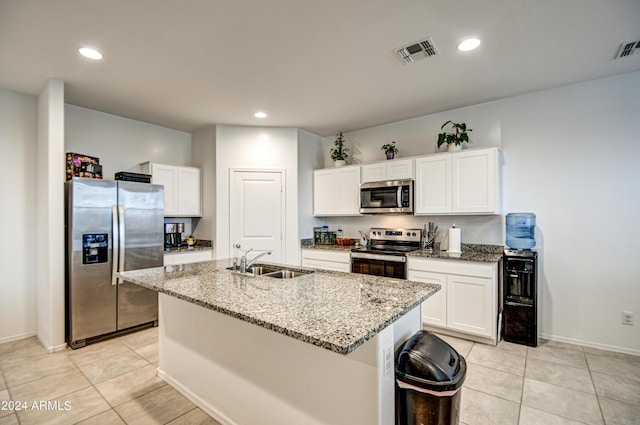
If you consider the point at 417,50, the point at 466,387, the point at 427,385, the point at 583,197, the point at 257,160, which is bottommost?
the point at 466,387

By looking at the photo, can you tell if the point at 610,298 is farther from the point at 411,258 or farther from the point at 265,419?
the point at 265,419

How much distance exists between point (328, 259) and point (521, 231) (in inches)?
95.7

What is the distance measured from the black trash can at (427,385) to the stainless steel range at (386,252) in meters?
2.17

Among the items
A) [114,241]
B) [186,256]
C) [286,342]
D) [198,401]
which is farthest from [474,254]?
[114,241]

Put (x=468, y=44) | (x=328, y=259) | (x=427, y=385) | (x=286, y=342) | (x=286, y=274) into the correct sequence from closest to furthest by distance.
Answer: (x=427, y=385) → (x=286, y=342) → (x=468, y=44) → (x=286, y=274) → (x=328, y=259)

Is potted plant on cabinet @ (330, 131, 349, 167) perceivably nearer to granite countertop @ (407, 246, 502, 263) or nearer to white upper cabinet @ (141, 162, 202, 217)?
granite countertop @ (407, 246, 502, 263)

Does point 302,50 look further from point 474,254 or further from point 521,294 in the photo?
point 521,294

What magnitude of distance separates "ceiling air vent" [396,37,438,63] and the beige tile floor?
9.10 feet

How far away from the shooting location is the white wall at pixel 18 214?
3.29m

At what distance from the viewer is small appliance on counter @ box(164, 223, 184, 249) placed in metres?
4.46

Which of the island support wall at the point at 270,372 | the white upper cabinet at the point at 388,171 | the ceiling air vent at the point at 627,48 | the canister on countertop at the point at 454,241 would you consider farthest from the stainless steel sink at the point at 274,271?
the ceiling air vent at the point at 627,48

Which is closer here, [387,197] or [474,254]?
[474,254]

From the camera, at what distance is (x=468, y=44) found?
2420 mm

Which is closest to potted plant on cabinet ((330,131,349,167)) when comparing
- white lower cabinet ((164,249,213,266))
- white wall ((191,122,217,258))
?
white wall ((191,122,217,258))
